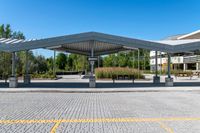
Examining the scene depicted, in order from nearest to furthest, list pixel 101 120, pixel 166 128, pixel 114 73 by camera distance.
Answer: pixel 166 128, pixel 101 120, pixel 114 73

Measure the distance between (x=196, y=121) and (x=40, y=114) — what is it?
5.48m

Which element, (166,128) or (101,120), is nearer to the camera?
(166,128)

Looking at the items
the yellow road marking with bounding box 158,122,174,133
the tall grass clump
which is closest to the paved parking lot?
the yellow road marking with bounding box 158,122,174,133

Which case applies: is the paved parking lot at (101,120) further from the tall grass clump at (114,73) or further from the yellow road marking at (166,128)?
the tall grass clump at (114,73)

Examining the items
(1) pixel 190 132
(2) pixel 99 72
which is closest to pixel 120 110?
(1) pixel 190 132

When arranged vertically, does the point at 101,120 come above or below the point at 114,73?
below

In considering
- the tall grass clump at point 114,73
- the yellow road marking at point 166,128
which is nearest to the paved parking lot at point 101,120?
the yellow road marking at point 166,128

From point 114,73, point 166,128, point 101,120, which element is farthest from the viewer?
point 114,73

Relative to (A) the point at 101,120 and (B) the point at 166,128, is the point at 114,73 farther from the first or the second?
(B) the point at 166,128

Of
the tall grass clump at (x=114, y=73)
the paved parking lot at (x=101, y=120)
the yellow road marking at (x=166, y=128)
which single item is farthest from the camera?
the tall grass clump at (x=114, y=73)

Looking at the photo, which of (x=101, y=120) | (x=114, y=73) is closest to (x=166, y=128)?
(x=101, y=120)

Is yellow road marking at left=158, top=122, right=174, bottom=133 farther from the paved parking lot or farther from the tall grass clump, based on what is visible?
the tall grass clump

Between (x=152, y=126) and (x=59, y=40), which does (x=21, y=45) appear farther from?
(x=152, y=126)

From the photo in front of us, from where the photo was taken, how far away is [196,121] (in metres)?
8.70
